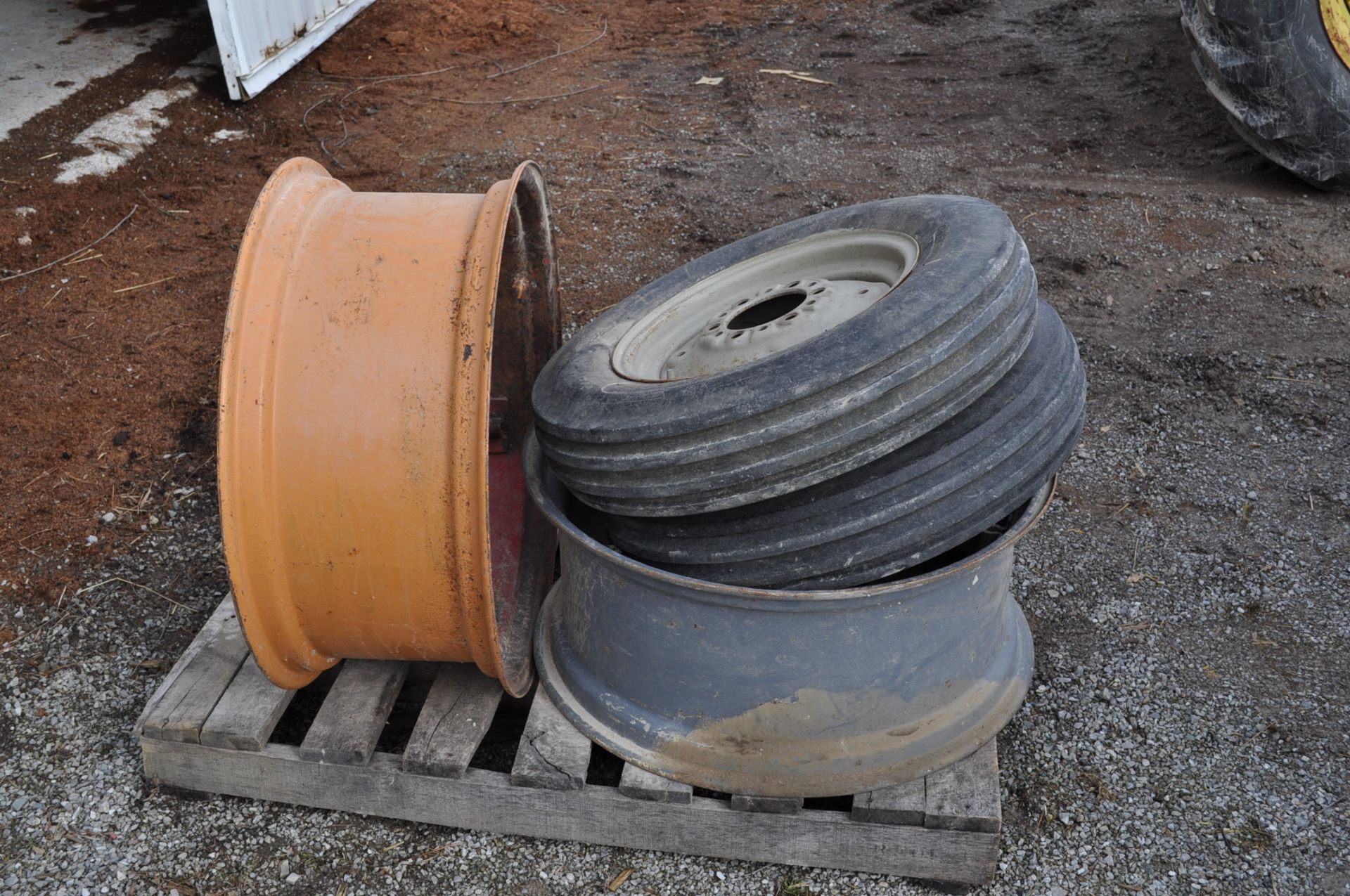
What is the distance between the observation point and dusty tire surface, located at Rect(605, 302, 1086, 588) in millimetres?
2219

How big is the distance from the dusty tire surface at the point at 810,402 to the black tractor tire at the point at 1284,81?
13.2 ft

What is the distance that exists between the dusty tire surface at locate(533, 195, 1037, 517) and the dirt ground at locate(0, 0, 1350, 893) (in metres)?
1.19

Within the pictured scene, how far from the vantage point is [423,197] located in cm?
262

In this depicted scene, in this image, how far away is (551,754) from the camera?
2.58 m

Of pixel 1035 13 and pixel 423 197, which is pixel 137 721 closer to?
pixel 423 197

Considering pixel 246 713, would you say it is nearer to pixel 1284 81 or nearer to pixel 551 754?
pixel 551 754

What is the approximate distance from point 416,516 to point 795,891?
1.24 m

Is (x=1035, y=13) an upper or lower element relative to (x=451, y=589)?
lower

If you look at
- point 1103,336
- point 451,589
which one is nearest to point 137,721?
point 451,589

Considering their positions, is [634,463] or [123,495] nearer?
[634,463]

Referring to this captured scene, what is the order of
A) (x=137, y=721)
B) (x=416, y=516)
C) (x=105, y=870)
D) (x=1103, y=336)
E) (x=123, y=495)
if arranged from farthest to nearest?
(x=1103, y=336) < (x=123, y=495) < (x=137, y=721) < (x=105, y=870) < (x=416, y=516)

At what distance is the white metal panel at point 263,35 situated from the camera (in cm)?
626

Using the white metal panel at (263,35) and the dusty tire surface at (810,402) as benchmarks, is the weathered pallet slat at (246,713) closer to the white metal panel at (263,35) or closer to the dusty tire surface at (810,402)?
the dusty tire surface at (810,402)

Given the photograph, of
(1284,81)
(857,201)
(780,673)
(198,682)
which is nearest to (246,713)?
(198,682)
